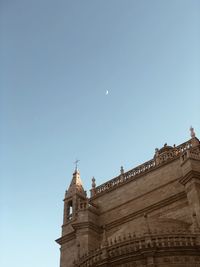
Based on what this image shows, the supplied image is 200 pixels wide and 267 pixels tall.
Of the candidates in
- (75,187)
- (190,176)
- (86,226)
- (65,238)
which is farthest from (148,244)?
(75,187)

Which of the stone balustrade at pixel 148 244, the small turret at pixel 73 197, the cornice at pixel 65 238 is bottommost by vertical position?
the stone balustrade at pixel 148 244

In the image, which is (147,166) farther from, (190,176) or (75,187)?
(75,187)

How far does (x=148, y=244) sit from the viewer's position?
57.4 ft

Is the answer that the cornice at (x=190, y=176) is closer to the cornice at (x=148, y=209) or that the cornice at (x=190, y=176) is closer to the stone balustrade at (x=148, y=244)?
the cornice at (x=148, y=209)

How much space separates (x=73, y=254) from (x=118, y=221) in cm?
357

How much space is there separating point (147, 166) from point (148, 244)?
29.3 ft

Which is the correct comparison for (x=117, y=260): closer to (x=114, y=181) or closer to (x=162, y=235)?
(x=162, y=235)

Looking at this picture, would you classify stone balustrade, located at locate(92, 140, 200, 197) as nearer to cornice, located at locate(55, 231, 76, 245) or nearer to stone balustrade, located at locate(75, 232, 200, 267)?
cornice, located at locate(55, 231, 76, 245)

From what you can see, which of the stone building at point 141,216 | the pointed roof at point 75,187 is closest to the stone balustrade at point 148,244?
the stone building at point 141,216

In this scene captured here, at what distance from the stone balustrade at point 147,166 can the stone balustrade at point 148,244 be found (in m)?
6.51

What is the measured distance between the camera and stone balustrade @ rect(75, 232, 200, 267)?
17.4 m

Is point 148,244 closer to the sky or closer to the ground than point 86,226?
closer to the ground

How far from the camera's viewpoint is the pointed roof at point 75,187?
1126 inches

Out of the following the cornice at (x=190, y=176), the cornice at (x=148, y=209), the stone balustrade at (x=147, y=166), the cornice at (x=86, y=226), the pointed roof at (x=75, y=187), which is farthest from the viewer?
the pointed roof at (x=75, y=187)
